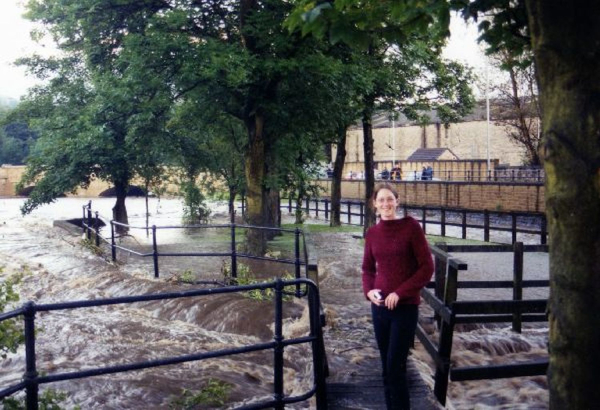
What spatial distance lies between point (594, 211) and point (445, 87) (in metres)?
19.2

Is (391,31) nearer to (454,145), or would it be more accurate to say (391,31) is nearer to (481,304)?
(481,304)

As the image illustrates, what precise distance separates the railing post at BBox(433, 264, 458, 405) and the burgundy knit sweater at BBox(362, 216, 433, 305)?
1.16 meters

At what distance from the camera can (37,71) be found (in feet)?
70.9

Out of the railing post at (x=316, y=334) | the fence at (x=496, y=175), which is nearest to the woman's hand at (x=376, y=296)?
the railing post at (x=316, y=334)

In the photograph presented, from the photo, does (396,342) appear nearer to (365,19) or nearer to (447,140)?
(365,19)

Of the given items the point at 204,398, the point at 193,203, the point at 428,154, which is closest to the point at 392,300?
the point at 204,398

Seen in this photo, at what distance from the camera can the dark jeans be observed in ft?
13.4

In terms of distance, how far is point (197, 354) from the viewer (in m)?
3.66

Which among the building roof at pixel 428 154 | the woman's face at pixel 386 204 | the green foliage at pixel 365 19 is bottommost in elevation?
the woman's face at pixel 386 204

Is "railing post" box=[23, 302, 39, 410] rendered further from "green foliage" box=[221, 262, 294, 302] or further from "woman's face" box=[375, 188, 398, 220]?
"green foliage" box=[221, 262, 294, 302]

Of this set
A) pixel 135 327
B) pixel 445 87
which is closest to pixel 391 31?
pixel 135 327

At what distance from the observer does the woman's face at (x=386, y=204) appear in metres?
4.11

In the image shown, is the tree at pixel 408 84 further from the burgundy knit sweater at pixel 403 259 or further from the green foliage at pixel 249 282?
the burgundy knit sweater at pixel 403 259

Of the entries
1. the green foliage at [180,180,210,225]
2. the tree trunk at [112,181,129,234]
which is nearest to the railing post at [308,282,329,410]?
the tree trunk at [112,181,129,234]
